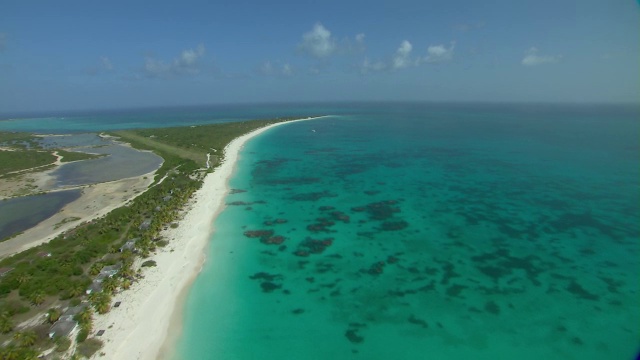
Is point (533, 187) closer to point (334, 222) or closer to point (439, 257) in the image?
point (439, 257)

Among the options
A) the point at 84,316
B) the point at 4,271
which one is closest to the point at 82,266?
the point at 4,271

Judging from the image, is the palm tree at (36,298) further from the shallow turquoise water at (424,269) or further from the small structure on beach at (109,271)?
the shallow turquoise water at (424,269)

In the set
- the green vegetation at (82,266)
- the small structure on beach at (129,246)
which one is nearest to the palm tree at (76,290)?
the green vegetation at (82,266)

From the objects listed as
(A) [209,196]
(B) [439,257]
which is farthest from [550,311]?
(A) [209,196]

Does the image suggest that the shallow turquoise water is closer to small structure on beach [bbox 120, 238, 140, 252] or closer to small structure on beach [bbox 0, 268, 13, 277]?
small structure on beach [bbox 120, 238, 140, 252]

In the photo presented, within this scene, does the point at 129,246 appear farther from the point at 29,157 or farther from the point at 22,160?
the point at 29,157

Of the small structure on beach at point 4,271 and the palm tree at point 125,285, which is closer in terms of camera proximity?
the palm tree at point 125,285

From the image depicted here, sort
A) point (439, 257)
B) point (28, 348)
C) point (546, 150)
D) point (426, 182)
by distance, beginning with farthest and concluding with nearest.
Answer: point (546, 150)
point (426, 182)
point (439, 257)
point (28, 348)
